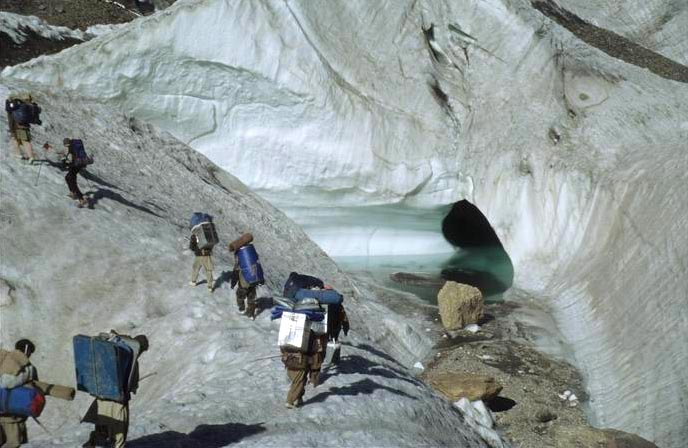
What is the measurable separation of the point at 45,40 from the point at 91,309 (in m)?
13.7

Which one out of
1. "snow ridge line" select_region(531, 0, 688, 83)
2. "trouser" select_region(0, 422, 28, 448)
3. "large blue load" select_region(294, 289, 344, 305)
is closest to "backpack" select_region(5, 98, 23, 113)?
"large blue load" select_region(294, 289, 344, 305)

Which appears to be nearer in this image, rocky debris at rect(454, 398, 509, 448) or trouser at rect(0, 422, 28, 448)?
trouser at rect(0, 422, 28, 448)

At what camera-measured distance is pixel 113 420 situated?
765 cm

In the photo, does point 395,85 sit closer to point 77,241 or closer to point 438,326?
point 438,326

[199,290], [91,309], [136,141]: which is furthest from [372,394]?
[136,141]

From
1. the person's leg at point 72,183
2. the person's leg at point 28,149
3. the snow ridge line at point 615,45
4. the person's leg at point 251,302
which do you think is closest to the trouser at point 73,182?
the person's leg at point 72,183

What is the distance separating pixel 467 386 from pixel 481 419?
132 centimetres

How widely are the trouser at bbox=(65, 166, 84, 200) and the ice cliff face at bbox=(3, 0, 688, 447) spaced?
22.8 feet

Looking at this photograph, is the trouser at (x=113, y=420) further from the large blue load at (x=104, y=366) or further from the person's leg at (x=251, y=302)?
the person's leg at (x=251, y=302)

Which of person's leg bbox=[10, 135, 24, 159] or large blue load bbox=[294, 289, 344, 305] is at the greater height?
person's leg bbox=[10, 135, 24, 159]

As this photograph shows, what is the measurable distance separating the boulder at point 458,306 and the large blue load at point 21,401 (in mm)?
12176

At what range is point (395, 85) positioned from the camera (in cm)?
2236

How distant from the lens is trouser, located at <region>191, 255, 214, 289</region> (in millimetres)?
12516

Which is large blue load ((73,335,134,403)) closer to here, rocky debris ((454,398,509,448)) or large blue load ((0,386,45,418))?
large blue load ((0,386,45,418))
